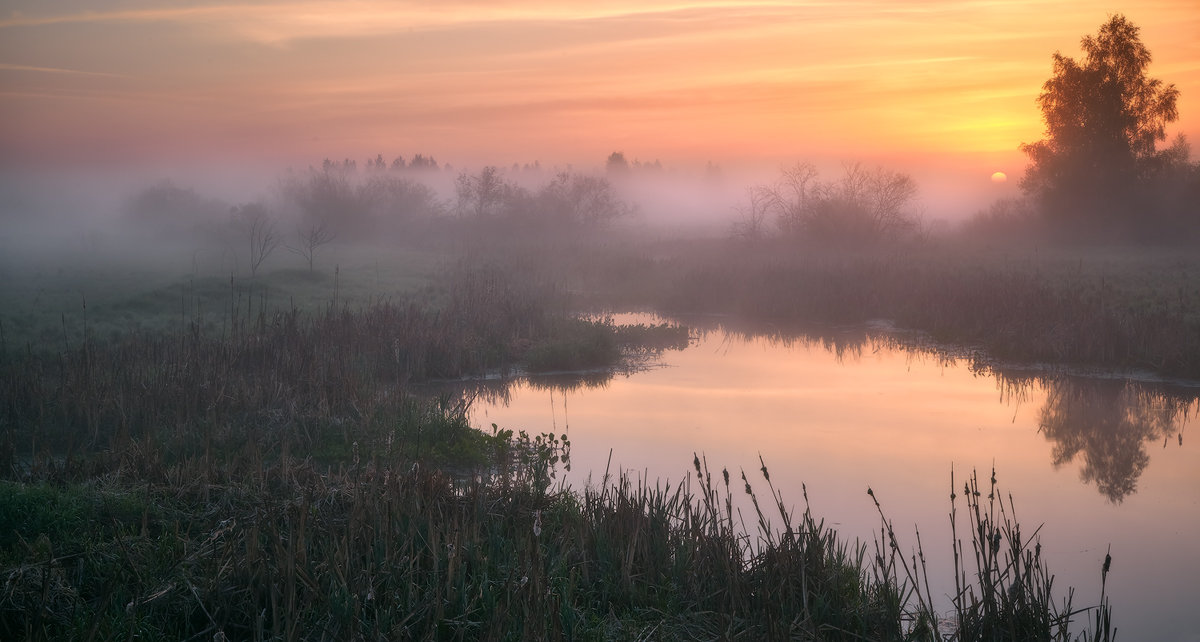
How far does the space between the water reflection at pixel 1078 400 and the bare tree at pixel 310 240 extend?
12487 mm

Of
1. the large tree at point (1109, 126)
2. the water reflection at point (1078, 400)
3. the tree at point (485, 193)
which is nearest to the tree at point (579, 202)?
the tree at point (485, 193)

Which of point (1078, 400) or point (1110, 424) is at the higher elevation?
point (1078, 400)

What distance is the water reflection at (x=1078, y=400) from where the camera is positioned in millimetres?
8852

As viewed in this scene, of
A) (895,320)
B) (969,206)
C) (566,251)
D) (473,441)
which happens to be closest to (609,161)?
(969,206)

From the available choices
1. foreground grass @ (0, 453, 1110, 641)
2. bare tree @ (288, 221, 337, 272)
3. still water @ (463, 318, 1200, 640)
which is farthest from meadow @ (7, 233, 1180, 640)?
bare tree @ (288, 221, 337, 272)

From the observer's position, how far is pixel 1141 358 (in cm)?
1224

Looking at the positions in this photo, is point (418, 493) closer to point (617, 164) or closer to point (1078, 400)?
point (1078, 400)

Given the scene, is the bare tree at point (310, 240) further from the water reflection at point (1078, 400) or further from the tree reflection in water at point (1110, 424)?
the tree reflection in water at point (1110, 424)

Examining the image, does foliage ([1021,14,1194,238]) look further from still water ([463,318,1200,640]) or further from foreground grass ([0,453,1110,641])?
foreground grass ([0,453,1110,641])

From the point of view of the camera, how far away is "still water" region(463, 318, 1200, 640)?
641 centimetres

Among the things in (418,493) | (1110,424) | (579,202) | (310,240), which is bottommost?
(1110,424)

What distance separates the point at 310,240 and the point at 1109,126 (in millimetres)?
27063

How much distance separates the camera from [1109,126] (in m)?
30.0

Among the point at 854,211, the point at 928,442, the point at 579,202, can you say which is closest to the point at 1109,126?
the point at 854,211
